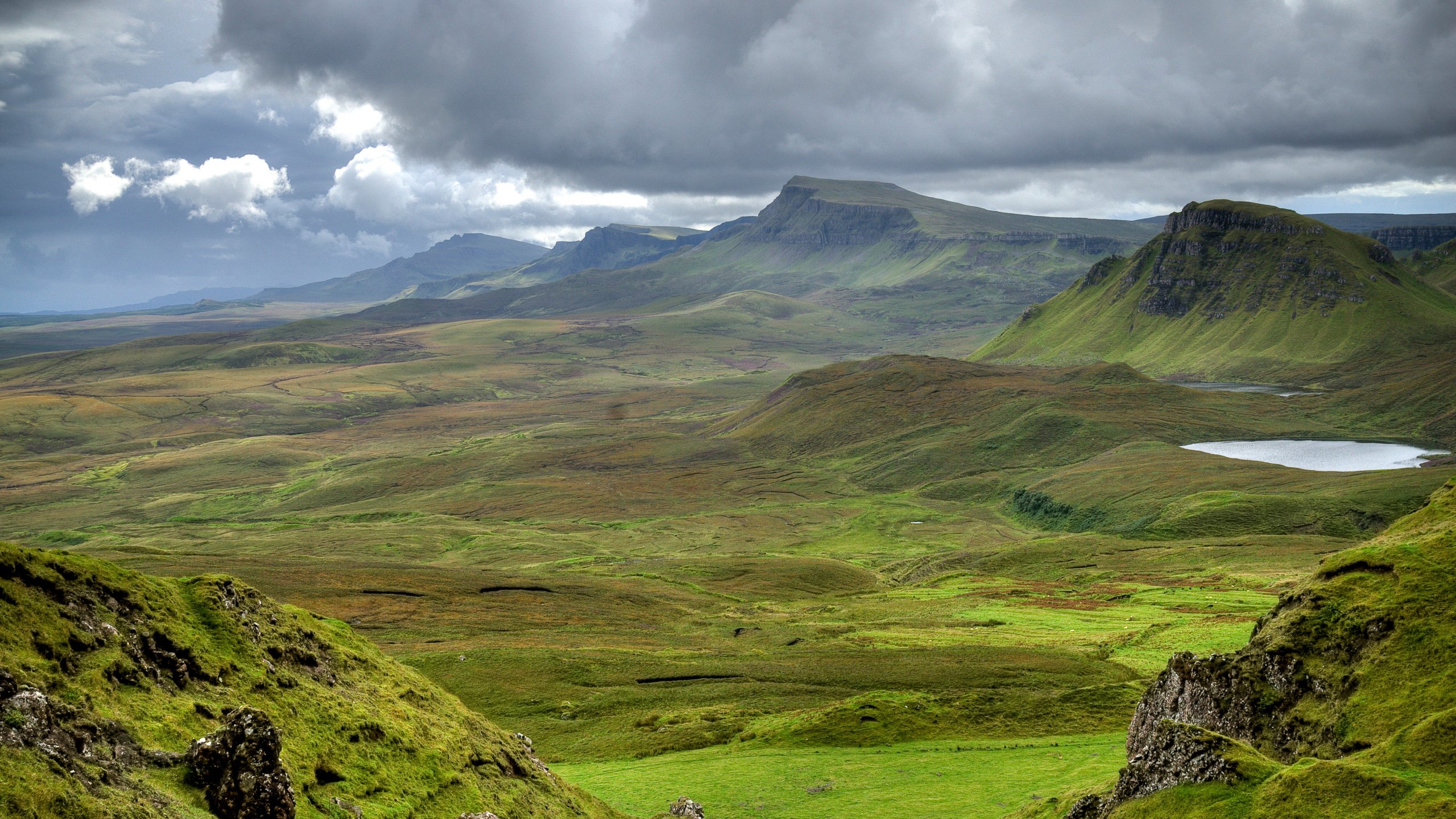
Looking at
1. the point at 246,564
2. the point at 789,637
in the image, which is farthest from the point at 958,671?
the point at 246,564

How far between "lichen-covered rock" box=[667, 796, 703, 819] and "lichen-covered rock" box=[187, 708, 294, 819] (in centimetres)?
2179

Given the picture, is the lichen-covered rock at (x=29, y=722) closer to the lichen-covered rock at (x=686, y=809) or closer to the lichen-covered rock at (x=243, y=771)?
the lichen-covered rock at (x=243, y=771)

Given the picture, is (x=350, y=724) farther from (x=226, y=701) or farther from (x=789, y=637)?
(x=789, y=637)

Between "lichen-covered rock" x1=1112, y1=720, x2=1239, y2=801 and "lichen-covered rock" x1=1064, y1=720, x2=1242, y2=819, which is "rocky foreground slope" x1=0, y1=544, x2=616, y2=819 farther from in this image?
"lichen-covered rock" x1=1112, y1=720, x2=1239, y2=801

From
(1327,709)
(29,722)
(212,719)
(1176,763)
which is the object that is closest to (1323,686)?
(1327,709)

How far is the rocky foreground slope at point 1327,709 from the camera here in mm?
23828

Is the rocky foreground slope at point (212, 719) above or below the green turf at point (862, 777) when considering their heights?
above

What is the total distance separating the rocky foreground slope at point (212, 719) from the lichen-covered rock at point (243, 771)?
0.04 metres

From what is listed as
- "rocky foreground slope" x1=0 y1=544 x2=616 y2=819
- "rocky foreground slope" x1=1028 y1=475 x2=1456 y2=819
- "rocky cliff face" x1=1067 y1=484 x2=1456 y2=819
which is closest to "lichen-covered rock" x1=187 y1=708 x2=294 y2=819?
"rocky foreground slope" x1=0 y1=544 x2=616 y2=819

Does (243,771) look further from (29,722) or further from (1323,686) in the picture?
(1323,686)

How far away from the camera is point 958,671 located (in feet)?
256

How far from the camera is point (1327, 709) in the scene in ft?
104

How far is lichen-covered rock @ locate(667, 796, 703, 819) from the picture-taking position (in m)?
42.9

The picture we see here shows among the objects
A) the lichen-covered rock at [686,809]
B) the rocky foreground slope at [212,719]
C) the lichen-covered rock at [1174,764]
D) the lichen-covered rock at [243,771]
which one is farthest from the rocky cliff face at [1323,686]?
the lichen-covered rock at [243,771]
